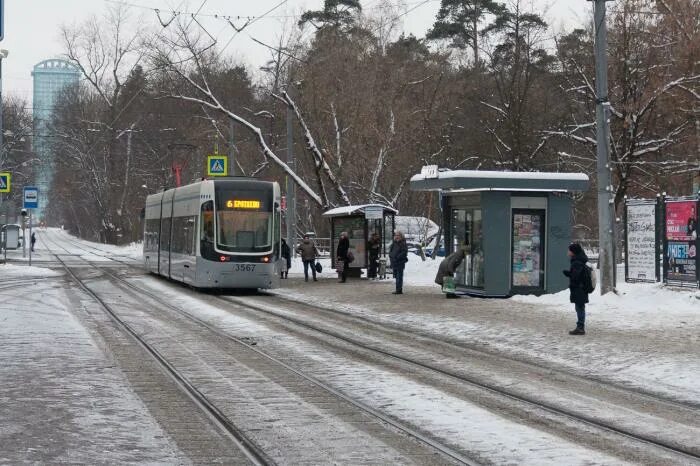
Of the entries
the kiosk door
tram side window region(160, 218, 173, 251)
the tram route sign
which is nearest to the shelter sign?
tram side window region(160, 218, 173, 251)

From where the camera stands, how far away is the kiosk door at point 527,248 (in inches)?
918

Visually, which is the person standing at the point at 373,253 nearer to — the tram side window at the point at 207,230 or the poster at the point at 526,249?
the tram side window at the point at 207,230

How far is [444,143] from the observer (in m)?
42.6

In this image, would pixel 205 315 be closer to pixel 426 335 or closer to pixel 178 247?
pixel 426 335

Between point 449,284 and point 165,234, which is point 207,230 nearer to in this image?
point 449,284

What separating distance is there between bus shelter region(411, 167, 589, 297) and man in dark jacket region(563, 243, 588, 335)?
20.7 ft

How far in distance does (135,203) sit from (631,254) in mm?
65114

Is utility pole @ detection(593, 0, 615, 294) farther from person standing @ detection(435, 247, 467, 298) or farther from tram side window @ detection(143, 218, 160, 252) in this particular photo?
tram side window @ detection(143, 218, 160, 252)

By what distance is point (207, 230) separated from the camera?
26203mm

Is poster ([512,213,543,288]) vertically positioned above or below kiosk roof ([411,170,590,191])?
below

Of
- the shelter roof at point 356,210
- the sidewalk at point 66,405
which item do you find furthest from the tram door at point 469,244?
the sidewalk at point 66,405

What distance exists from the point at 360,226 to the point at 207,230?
8.02 meters

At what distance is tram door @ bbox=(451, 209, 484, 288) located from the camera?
23484 millimetres

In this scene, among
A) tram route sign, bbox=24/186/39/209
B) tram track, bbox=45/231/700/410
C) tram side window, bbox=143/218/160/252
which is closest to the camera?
tram track, bbox=45/231/700/410
